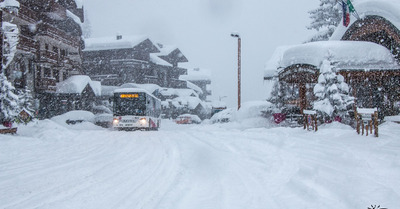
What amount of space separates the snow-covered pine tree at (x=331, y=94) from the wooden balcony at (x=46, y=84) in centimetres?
2673

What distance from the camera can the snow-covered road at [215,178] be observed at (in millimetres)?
4258

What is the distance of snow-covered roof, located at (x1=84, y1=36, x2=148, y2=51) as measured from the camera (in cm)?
4750

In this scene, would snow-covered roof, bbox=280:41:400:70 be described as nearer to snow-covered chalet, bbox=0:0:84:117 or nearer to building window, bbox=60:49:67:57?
snow-covered chalet, bbox=0:0:84:117

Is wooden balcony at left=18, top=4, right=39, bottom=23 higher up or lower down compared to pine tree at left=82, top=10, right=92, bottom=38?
lower down

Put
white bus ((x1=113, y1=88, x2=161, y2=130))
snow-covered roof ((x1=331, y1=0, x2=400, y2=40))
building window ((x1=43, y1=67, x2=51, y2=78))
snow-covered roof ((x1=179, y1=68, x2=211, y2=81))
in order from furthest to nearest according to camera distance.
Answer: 1. snow-covered roof ((x1=179, y1=68, x2=211, y2=81))
2. building window ((x1=43, y1=67, x2=51, y2=78))
3. white bus ((x1=113, y1=88, x2=161, y2=130))
4. snow-covered roof ((x1=331, y1=0, x2=400, y2=40))

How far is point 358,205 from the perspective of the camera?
13.2 ft

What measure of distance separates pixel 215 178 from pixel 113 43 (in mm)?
46217

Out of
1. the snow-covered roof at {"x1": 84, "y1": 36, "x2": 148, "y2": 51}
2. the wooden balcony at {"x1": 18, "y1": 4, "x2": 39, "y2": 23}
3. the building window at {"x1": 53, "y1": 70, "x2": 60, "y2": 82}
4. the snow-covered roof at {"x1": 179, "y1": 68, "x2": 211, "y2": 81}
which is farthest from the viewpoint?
the snow-covered roof at {"x1": 179, "y1": 68, "x2": 211, "y2": 81}

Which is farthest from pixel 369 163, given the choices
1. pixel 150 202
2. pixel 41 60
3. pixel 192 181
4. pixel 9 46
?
pixel 41 60

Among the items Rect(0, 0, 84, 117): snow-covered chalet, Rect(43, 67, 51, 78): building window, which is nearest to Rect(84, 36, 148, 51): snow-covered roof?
Rect(0, 0, 84, 117): snow-covered chalet

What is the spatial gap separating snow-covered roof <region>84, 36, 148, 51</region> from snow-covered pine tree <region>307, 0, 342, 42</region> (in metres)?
25.1

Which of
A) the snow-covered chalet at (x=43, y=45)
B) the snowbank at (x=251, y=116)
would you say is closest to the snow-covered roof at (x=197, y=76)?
the snow-covered chalet at (x=43, y=45)

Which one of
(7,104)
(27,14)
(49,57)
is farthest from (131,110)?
(27,14)

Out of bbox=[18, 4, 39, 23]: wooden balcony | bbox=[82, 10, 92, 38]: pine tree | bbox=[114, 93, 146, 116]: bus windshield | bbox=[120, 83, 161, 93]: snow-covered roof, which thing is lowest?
bbox=[114, 93, 146, 116]: bus windshield
